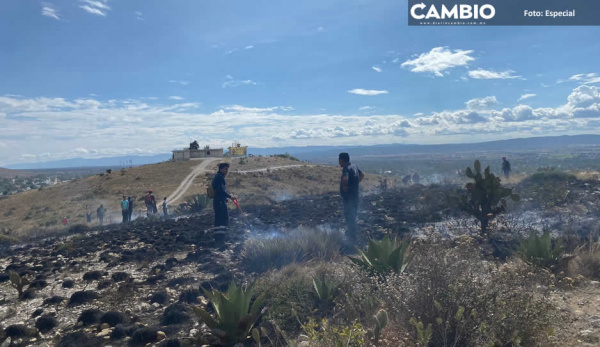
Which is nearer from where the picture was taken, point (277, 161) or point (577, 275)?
point (577, 275)

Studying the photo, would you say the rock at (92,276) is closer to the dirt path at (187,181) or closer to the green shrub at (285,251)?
the green shrub at (285,251)

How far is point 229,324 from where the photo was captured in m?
3.83

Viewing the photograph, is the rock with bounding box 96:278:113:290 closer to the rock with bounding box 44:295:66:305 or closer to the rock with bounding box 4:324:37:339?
the rock with bounding box 44:295:66:305

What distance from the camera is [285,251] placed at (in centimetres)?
677

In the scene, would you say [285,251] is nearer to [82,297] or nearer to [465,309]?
[82,297]

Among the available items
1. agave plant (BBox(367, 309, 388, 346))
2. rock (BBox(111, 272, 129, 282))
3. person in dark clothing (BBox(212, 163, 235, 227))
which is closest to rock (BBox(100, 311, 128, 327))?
rock (BBox(111, 272, 129, 282))

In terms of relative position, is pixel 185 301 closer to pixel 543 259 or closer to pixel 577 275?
pixel 543 259

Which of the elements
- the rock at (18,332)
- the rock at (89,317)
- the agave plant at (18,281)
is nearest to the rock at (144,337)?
the rock at (89,317)

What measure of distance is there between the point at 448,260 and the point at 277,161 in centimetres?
5078

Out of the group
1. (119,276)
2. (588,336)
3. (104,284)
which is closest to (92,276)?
(119,276)

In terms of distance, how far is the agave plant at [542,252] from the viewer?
523cm

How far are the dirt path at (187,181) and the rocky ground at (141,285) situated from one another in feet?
65.0

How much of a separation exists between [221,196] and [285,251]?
2.79 m

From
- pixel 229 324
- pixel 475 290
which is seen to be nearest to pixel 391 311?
pixel 475 290
